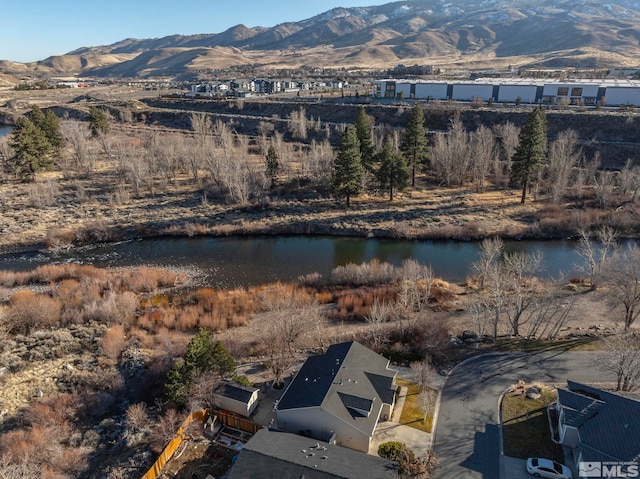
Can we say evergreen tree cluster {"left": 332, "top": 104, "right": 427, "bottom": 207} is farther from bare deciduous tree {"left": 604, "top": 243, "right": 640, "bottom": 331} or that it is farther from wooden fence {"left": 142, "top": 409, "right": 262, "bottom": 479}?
wooden fence {"left": 142, "top": 409, "right": 262, "bottom": 479}

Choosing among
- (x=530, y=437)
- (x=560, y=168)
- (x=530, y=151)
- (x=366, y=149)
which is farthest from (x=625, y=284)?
(x=366, y=149)

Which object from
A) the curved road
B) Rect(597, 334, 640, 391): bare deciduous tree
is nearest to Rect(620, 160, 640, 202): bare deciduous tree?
the curved road

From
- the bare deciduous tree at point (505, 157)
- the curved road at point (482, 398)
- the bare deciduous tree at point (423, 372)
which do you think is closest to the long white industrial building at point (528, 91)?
the bare deciduous tree at point (505, 157)

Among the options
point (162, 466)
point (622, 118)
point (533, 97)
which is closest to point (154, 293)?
point (162, 466)

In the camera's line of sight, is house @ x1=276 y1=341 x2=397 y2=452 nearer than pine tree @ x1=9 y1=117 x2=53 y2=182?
Yes

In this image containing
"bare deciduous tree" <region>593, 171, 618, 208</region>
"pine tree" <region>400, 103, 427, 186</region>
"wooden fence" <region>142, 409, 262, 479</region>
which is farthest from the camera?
"pine tree" <region>400, 103, 427, 186</region>

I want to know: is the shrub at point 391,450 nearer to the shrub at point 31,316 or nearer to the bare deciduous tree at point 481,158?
the shrub at point 31,316

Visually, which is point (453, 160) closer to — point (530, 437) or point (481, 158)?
point (481, 158)
